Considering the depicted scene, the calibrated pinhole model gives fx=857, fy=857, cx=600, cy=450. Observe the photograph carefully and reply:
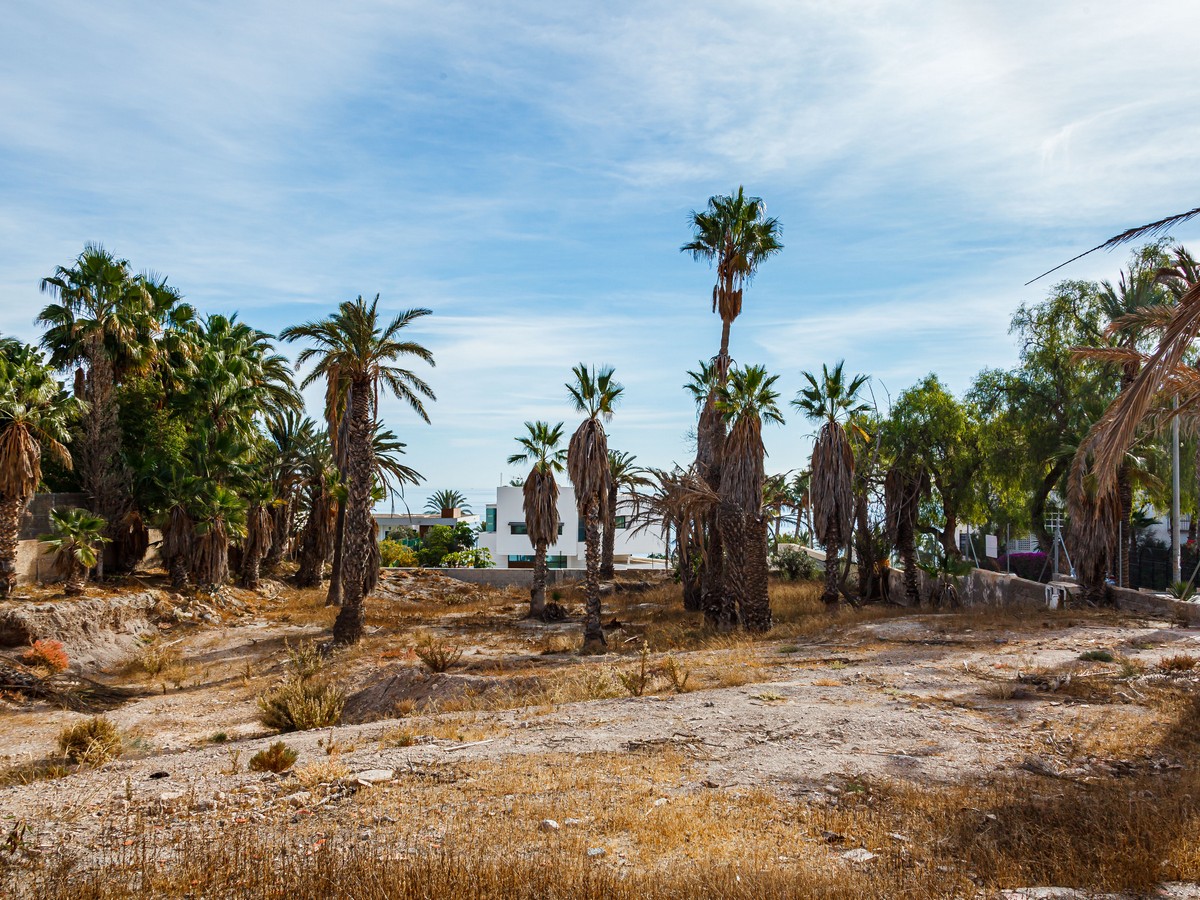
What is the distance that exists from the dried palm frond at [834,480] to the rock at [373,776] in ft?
69.3

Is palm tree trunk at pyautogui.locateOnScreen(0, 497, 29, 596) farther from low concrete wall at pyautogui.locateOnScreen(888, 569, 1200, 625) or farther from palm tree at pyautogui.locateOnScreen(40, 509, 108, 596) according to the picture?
low concrete wall at pyautogui.locateOnScreen(888, 569, 1200, 625)

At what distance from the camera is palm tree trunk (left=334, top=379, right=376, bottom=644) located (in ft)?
83.7

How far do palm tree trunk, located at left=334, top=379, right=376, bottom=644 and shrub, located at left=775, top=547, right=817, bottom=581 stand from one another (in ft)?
76.7

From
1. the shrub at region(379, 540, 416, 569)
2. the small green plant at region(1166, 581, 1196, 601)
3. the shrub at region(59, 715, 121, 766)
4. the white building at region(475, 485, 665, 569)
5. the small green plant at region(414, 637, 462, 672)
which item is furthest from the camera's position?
the white building at region(475, 485, 665, 569)

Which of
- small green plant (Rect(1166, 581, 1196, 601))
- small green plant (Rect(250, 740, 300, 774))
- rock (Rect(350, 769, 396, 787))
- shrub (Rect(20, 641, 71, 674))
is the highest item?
small green plant (Rect(1166, 581, 1196, 601))

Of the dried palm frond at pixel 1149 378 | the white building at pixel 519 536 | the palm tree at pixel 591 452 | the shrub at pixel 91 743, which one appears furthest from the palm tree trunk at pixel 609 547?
the dried palm frond at pixel 1149 378

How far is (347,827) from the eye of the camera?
764 centimetres

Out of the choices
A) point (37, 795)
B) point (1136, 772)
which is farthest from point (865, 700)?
point (37, 795)

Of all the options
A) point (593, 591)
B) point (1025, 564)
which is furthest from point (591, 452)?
point (1025, 564)

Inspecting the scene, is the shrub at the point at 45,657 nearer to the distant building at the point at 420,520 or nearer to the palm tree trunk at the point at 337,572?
the palm tree trunk at the point at 337,572

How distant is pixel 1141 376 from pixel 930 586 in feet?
82.9

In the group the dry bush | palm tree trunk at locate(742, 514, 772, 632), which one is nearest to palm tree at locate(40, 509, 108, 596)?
palm tree trunk at locate(742, 514, 772, 632)

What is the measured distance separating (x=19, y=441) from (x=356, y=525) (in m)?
9.72

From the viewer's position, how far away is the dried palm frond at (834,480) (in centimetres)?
2803
